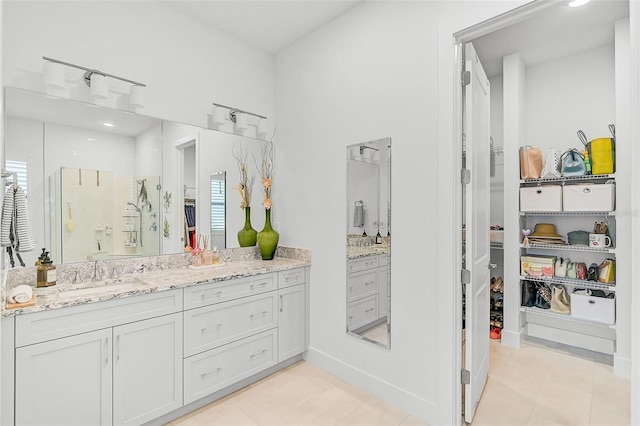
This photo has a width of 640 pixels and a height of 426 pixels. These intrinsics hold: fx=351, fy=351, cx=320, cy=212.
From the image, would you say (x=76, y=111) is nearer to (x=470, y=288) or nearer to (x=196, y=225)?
(x=196, y=225)

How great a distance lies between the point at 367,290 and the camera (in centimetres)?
257

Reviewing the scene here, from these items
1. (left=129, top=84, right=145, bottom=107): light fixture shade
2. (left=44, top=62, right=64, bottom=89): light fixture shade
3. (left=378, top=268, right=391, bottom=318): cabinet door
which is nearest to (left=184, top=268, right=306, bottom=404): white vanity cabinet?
(left=378, top=268, right=391, bottom=318): cabinet door

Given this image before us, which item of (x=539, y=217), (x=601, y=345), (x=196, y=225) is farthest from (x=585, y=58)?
(x=196, y=225)

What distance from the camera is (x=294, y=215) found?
313 cm

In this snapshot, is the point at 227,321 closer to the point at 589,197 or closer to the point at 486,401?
the point at 486,401

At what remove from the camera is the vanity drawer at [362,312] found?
8.29ft

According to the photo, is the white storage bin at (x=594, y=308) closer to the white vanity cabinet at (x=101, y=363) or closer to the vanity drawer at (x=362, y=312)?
the vanity drawer at (x=362, y=312)

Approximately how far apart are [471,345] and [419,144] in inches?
50.1

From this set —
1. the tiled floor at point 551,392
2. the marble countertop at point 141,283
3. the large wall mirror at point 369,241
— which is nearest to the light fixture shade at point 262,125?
the large wall mirror at point 369,241

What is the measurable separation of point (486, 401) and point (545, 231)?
184cm

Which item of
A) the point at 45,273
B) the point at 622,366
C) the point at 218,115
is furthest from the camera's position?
the point at 218,115

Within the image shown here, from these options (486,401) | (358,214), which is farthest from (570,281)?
(358,214)

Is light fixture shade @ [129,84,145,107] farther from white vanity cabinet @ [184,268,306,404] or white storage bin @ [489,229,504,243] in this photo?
white storage bin @ [489,229,504,243]

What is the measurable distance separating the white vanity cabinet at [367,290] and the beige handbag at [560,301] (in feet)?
6.41
